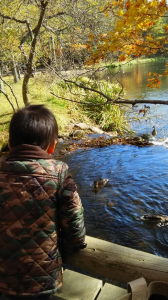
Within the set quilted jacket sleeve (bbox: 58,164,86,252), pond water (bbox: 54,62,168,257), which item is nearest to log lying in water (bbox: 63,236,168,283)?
quilted jacket sleeve (bbox: 58,164,86,252)

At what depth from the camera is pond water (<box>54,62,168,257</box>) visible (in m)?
3.46

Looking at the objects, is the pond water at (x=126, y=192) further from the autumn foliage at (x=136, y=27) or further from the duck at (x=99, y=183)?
the autumn foliage at (x=136, y=27)

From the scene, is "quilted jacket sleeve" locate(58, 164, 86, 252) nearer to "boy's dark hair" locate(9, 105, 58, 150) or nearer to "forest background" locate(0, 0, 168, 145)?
"boy's dark hair" locate(9, 105, 58, 150)

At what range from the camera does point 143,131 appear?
8797 millimetres

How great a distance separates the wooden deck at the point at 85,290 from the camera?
5.13 ft

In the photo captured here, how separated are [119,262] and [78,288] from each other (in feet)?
1.75

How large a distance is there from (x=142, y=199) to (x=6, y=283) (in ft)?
11.0

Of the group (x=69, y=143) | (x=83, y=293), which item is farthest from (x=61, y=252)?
(x=69, y=143)

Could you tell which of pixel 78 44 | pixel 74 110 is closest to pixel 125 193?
pixel 74 110

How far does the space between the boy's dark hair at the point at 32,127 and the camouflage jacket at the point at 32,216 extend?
0.06m

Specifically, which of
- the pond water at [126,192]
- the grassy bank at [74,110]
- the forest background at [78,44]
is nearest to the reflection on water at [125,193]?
the pond water at [126,192]

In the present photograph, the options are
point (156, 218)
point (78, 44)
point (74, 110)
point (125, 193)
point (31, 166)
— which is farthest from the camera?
point (74, 110)

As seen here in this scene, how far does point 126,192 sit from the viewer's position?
4582mm

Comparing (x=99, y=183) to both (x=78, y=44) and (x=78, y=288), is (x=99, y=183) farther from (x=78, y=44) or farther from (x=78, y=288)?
(x=78, y=44)
